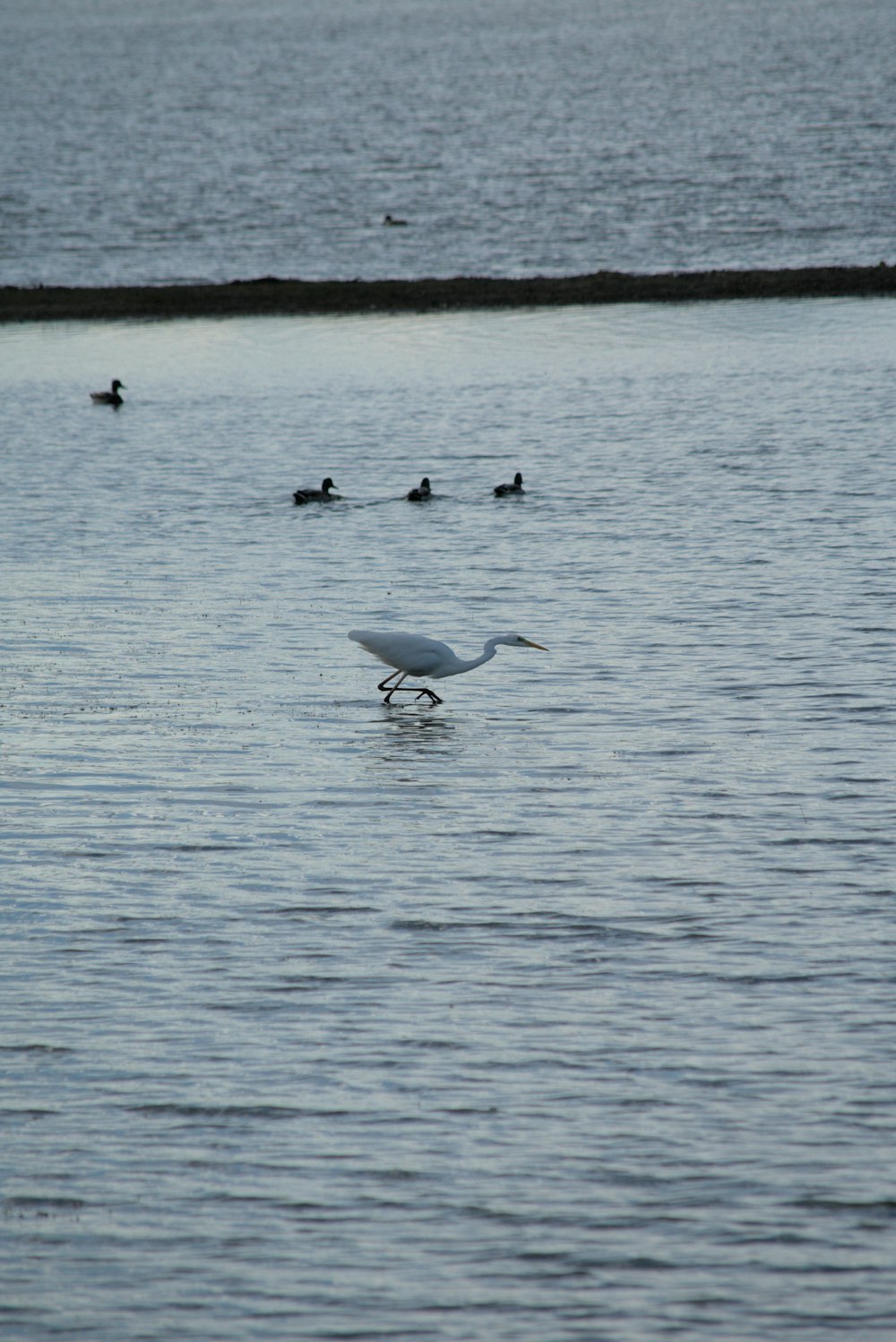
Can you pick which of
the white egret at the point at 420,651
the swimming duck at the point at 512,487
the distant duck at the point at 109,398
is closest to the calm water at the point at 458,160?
the distant duck at the point at 109,398

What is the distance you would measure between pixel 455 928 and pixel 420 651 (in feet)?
18.0

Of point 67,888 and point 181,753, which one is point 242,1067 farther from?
point 181,753

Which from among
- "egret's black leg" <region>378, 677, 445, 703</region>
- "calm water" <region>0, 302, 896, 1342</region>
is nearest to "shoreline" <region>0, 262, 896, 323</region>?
"calm water" <region>0, 302, 896, 1342</region>

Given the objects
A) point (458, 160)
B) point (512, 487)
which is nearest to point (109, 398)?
point (512, 487)

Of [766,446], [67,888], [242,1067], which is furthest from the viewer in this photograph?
[766,446]

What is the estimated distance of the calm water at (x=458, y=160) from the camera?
58.1m

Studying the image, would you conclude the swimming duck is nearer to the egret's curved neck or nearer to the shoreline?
the egret's curved neck

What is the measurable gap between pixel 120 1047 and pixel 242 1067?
769 millimetres

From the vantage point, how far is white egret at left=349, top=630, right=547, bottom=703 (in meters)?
16.8

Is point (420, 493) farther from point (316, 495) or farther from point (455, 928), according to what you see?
point (455, 928)

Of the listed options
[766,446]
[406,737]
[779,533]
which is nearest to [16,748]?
[406,737]

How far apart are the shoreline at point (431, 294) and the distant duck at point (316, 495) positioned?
70.0 feet

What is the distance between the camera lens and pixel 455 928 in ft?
38.3

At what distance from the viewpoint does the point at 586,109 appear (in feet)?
351
